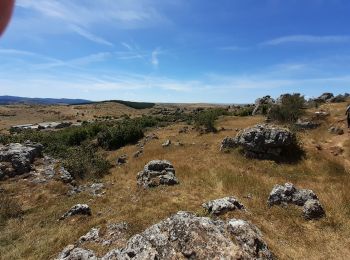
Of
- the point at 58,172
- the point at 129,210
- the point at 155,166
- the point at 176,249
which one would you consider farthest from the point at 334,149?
the point at 176,249

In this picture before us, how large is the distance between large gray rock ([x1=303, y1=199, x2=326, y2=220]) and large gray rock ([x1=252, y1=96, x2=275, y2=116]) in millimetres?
52548

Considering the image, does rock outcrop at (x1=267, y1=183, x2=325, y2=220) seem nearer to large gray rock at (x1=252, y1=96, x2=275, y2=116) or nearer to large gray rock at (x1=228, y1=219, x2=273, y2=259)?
large gray rock at (x1=228, y1=219, x2=273, y2=259)

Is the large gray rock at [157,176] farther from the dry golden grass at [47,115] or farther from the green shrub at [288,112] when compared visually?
the dry golden grass at [47,115]

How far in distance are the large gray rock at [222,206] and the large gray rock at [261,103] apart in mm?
53886

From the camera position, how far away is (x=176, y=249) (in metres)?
11.1

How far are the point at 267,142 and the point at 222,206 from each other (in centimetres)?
1544

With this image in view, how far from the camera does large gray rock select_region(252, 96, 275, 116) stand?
7312 centimetres

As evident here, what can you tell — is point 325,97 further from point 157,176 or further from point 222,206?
point 222,206

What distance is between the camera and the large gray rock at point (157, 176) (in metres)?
26.4

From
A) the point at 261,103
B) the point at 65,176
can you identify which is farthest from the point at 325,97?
the point at 65,176

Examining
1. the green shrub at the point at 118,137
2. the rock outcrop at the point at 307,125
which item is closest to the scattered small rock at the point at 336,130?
the rock outcrop at the point at 307,125

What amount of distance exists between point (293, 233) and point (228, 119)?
4736cm

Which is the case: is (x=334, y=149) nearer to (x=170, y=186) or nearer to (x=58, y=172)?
(x=170, y=186)

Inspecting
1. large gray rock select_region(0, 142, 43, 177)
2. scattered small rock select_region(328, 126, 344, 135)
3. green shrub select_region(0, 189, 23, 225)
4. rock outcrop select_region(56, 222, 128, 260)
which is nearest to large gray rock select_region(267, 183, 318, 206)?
rock outcrop select_region(56, 222, 128, 260)
